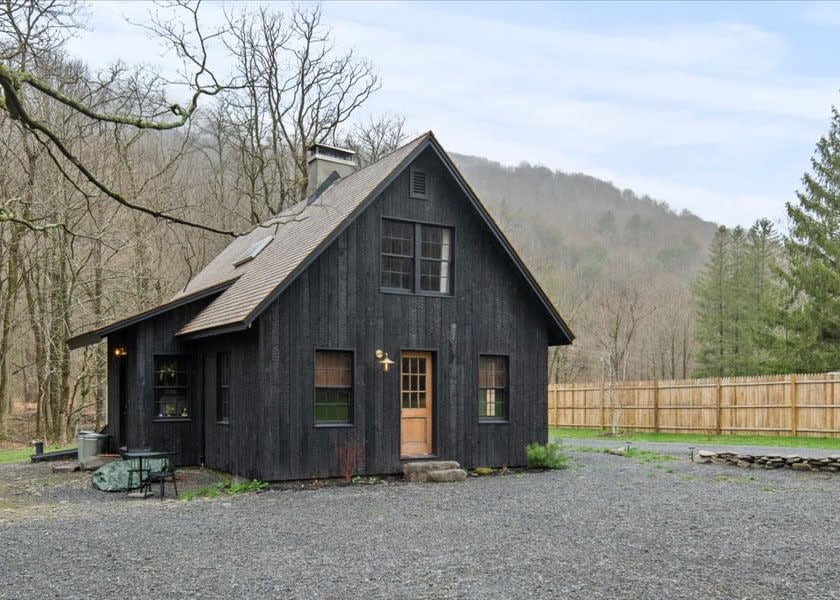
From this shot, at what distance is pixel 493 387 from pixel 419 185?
428 centimetres

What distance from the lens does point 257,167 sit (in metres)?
31.2

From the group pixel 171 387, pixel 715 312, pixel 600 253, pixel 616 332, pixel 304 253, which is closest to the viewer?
pixel 304 253

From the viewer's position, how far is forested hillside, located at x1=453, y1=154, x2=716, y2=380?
43.7m

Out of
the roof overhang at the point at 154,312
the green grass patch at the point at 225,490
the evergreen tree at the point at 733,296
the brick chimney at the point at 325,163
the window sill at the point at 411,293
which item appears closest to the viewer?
the green grass patch at the point at 225,490

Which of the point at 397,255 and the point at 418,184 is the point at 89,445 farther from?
the point at 418,184

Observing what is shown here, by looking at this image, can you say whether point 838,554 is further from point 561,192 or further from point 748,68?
point 561,192

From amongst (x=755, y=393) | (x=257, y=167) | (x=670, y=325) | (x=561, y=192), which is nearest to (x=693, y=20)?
(x=755, y=393)

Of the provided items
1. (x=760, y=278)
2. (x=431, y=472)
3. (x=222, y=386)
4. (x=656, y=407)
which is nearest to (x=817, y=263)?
(x=656, y=407)

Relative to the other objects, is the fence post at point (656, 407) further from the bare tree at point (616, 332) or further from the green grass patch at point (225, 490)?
the green grass patch at point (225, 490)

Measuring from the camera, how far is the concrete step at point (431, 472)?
13375 mm

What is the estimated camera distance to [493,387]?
15.1m

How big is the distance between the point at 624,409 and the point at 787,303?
30.6 feet

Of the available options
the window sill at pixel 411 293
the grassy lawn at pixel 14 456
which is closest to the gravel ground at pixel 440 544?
the window sill at pixel 411 293

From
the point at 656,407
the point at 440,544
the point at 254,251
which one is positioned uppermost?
the point at 254,251
